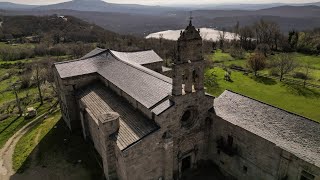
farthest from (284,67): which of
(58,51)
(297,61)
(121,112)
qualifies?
(58,51)

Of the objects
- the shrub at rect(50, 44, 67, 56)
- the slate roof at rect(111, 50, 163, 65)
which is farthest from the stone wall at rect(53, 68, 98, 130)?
the shrub at rect(50, 44, 67, 56)

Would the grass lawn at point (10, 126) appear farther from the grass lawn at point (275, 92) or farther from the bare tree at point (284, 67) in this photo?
the bare tree at point (284, 67)

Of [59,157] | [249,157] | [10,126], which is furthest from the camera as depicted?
[10,126]

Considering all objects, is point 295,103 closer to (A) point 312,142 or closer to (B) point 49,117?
(A) point 312,142

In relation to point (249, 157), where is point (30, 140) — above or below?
below

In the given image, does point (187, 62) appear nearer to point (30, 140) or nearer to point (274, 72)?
point (30, 140)

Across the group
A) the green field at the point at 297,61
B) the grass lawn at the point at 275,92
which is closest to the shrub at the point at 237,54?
the green field at the point at 297,61
